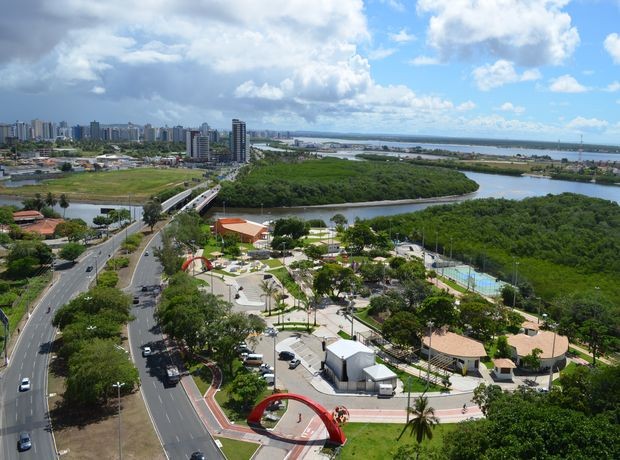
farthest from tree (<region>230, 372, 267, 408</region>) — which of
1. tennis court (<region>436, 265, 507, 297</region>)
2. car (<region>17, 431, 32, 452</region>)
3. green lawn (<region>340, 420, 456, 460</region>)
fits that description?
tennis court (<region>436, 265, 507, 297</region>)

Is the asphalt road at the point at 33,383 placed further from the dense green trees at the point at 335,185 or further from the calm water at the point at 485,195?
the dense green trees at the point at 335,185

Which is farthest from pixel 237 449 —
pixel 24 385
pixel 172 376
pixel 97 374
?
pixel 24 385

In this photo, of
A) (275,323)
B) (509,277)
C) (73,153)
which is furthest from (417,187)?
(73,153)

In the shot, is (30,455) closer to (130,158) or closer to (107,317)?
(107,317)

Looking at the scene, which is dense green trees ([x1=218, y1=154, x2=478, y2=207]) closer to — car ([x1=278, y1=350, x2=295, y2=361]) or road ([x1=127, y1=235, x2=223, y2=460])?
road ([x1=127, y1=235, x2=223, y2=460])

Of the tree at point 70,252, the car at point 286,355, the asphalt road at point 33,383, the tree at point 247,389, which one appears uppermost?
the tree at point 70,252

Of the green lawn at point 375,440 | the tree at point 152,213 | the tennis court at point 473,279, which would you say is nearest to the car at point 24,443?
the green lawn at point 375,440
